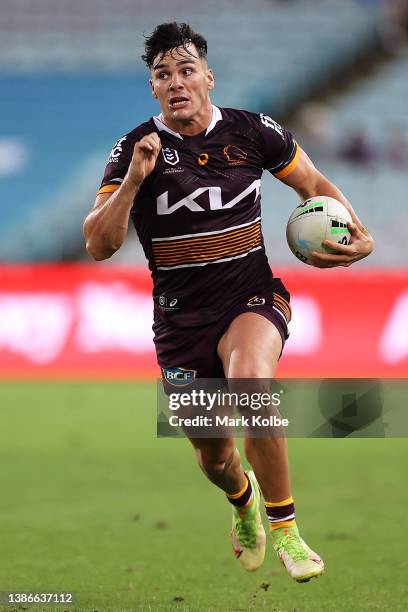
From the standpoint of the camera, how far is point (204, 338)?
5586 millimetres

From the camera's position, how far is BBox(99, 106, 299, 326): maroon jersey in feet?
18.1

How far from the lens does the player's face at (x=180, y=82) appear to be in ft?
18.0

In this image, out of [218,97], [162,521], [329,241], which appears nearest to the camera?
[329,241]

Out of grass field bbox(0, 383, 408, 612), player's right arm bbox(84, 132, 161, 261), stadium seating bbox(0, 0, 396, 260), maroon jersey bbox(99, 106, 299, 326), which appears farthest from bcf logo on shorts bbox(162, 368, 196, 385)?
stadium seating bbox(0, 0, 396, 260)

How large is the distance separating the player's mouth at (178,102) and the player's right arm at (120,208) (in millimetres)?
395

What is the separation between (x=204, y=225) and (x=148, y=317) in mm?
8896

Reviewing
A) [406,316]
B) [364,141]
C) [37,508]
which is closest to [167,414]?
[37,508]

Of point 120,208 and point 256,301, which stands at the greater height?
point 120,208

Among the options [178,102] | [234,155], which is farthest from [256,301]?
[178,102]

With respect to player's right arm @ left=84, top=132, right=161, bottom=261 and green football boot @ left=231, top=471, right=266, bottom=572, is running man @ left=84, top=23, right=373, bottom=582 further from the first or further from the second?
green football boot @ left=231, top=471, right=266, bottom=572

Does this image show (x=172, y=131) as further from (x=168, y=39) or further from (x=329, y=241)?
(x=329, y=241)

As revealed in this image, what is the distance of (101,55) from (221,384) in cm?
1726

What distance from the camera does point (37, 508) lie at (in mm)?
7891

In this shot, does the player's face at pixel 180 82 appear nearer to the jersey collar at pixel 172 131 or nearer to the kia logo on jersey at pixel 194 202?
the jersey collar at pixel 172 131
